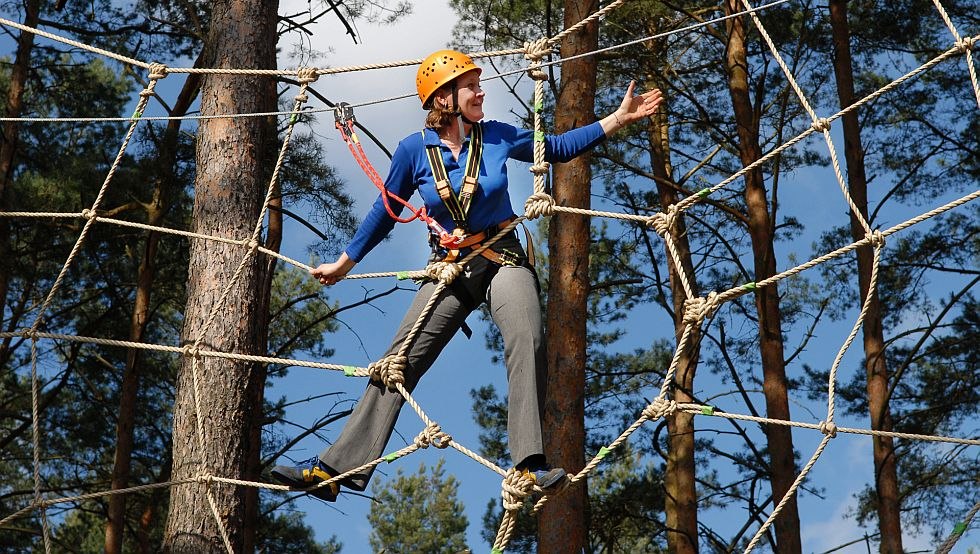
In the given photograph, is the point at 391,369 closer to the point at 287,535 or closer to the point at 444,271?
the point at 444,271

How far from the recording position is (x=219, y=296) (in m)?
4.59

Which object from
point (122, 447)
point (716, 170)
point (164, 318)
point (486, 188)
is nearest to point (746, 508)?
point (716, 170)

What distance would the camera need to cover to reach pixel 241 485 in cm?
432

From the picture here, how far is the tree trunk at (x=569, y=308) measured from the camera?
5.73 metres

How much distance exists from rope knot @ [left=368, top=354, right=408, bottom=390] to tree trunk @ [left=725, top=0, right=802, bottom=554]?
181 inches

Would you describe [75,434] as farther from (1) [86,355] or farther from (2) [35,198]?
(2) [35,198]

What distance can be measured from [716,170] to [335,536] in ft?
30.5

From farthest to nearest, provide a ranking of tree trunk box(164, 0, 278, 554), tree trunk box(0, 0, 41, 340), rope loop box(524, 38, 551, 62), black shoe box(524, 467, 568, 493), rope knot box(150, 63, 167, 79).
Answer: tree trunk box(0, 0, 41, 340)
rope knot box(150, 63, 167, 79)
tree trunk box(164, 0, 278, 554)
rope loop box(524, 38, 551, 62)
black shoe box(524, 467, 568, 493)

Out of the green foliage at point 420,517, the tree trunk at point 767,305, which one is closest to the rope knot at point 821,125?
the tree trunk at point 767,305

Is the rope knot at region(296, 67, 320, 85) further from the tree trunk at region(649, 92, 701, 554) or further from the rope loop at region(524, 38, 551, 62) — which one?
the tree trunk at region(649, 92, 701, 554)

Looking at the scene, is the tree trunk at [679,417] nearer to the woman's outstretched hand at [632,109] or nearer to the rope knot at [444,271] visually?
the woman's outstretched hand at [632,109]

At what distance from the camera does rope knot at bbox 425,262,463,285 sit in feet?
11.6

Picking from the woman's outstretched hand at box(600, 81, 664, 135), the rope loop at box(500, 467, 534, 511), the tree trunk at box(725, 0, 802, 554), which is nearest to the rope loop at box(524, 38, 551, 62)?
the woman's outstretched hand at box(600, 81, 664, 135)

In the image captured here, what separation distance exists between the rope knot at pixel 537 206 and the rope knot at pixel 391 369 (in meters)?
0.58
